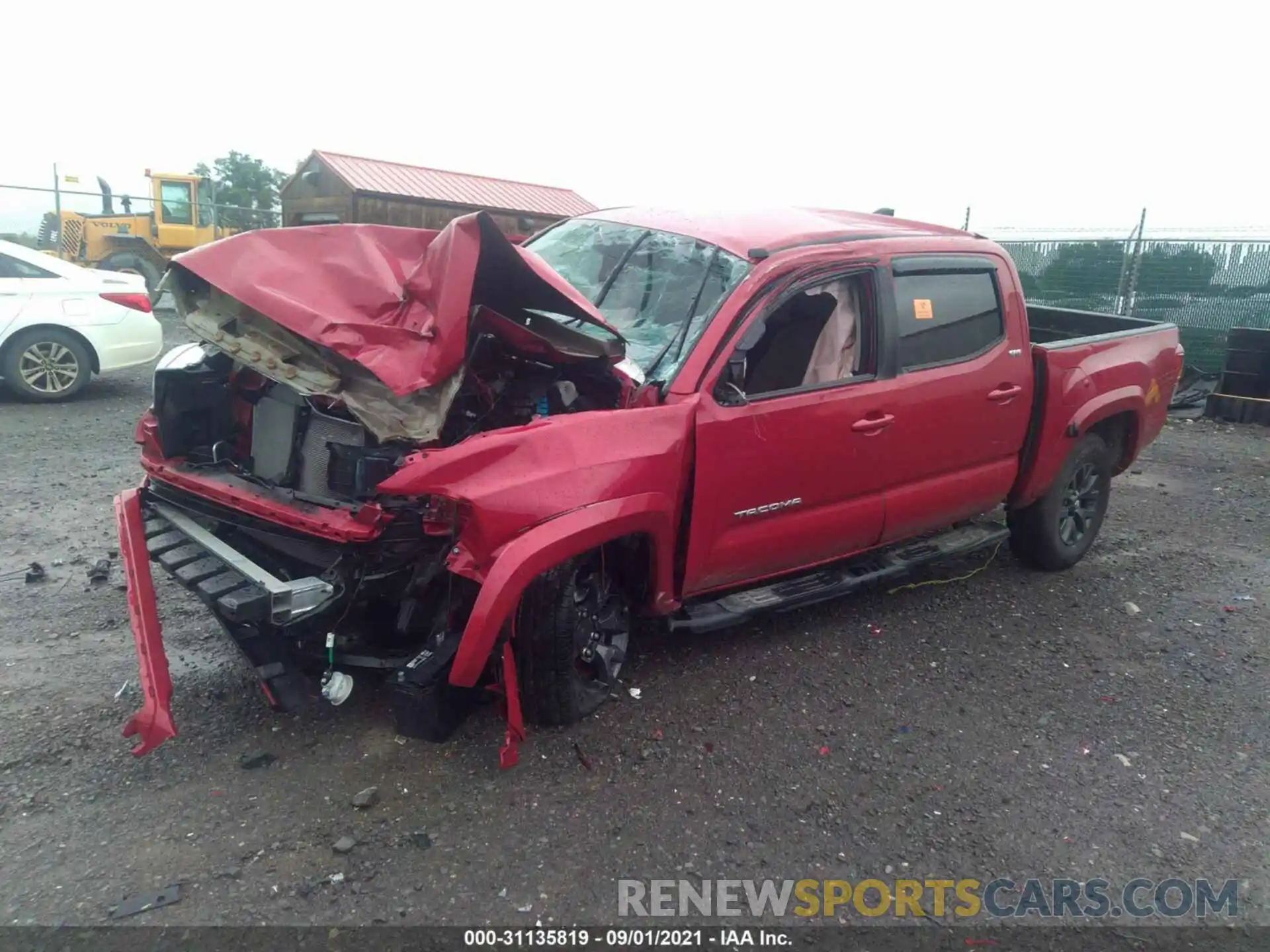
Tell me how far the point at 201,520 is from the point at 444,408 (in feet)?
4.01

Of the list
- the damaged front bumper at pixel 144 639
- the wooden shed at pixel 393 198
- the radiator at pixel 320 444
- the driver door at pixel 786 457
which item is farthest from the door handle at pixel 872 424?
the wooden shed at pixel 393 198

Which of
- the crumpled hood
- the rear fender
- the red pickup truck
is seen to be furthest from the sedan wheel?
the rear fender

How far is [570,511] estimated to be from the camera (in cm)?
310

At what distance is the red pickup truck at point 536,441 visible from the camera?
304 cm

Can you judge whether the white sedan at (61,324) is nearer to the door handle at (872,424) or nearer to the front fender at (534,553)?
the front fender at (534,553)

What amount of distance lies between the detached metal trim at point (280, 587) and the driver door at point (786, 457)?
1388 mm

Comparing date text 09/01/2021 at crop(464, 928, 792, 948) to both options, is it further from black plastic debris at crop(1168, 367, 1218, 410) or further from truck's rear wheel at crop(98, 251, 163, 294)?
truck's rear wheel at crop(98, 251, 163, 294)

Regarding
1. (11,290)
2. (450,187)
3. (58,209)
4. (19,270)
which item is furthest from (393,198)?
(58,209)

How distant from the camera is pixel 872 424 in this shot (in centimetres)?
399

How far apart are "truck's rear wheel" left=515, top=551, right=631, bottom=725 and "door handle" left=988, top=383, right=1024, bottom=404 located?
7.27 ft

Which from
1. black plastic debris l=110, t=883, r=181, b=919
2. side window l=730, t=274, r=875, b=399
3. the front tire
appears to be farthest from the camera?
the front tire

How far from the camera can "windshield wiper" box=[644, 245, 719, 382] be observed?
364 cm

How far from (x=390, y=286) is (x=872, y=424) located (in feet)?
6.91

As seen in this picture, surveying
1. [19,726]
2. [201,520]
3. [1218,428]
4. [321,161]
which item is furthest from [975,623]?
[321,161]
